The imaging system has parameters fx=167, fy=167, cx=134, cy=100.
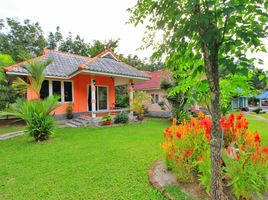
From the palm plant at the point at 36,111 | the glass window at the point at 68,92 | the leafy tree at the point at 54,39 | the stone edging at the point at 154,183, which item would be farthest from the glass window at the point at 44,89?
the leafy tree at the point at 54,39

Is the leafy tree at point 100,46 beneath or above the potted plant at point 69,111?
above

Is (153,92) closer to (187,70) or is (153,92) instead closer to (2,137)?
(2,137)

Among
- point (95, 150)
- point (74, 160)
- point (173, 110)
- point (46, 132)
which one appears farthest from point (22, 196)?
point (173, 110)

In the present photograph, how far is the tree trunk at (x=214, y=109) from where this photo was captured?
6.75ft

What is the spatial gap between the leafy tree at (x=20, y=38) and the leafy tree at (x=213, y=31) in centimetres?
2188

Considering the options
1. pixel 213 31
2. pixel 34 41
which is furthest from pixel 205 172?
pixel 34 41

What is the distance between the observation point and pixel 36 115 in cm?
711

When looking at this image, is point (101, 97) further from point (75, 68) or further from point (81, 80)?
point (75, 68)

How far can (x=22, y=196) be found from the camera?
3170 mm

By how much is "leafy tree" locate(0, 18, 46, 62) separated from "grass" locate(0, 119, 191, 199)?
1749 cm

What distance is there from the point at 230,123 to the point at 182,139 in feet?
4.57

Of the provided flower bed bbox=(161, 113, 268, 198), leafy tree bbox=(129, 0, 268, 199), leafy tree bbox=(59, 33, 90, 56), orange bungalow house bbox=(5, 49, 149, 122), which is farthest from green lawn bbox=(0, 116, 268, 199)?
leafy tree bbox=(59, 33, 90, 56)

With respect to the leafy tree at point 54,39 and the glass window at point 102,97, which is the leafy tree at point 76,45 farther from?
the glass window at point 102,97

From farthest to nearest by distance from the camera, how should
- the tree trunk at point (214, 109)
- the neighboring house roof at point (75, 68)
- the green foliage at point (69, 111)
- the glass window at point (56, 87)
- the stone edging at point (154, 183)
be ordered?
the green foliage at point (69, 111) < the glass window at point (56, 87) < the neighboring house roof at point (75, 68) < the stone edging at point (154, 183) < the tree trunk at point (214, 109)
